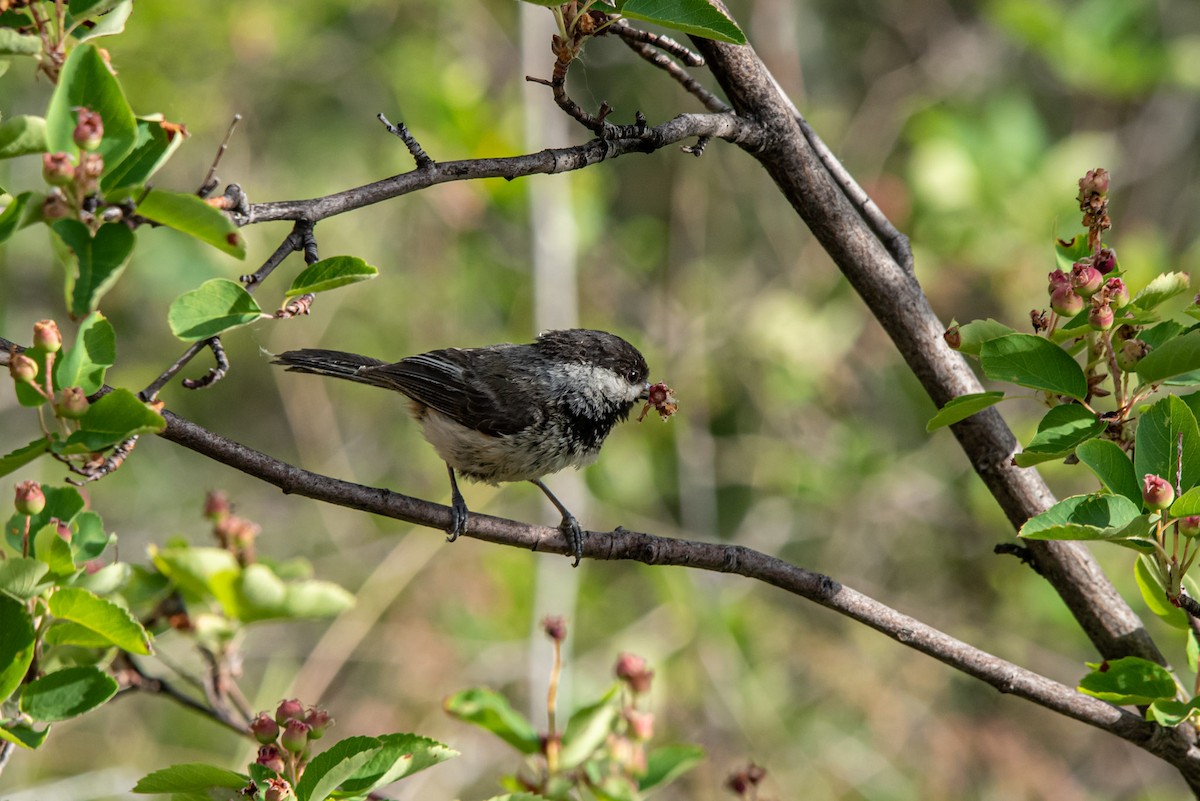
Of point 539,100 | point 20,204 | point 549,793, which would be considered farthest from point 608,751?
point 539,100

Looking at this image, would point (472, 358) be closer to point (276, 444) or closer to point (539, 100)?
point (539, 100)

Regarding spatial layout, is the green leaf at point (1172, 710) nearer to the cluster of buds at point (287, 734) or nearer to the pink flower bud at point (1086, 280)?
the pink flower bud at point (1086, 280)

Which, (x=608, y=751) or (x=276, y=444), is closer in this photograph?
(x=608, y=751)

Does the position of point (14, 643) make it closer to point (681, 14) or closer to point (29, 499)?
point (29, 499)

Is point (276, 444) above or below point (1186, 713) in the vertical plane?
above

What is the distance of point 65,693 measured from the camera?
1.91m

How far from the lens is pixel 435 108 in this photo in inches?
223

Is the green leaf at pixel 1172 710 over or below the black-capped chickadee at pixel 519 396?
below

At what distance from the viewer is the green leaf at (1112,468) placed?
6.18 ft

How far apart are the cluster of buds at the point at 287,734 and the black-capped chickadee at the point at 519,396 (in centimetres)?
153

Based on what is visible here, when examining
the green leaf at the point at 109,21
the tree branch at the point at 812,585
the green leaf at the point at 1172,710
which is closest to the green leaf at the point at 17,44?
the green leaf at the point at 109,21

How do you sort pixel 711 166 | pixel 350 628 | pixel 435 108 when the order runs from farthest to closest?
pixel 711 166 → pixel 350 628 → pixel 435 108

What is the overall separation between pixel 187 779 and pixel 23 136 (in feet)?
3.62

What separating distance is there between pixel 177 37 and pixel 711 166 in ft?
11.4
